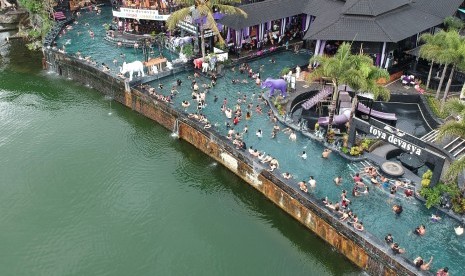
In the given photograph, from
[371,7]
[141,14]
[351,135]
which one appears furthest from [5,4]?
[351,135]

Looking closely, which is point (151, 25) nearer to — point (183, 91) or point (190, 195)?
point (183, 91)

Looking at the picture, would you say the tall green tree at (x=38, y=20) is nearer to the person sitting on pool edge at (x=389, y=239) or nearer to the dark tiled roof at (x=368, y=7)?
the dark tiled roof at (x=368, y=7)

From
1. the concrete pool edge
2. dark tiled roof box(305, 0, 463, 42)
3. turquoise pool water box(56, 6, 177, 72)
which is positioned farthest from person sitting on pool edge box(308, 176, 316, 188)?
turquoise pool water box(56, 6, 177, 72)

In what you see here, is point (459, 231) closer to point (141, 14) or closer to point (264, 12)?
point (264, 12)

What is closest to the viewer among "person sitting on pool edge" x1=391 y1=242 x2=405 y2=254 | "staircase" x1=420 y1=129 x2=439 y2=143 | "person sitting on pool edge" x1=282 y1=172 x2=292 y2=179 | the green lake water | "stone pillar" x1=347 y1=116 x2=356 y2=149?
"person sitting on pool edge" x1=391 y1=242 x2=405 y2=254

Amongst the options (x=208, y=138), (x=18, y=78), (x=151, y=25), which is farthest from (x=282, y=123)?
(x=18, y=78)

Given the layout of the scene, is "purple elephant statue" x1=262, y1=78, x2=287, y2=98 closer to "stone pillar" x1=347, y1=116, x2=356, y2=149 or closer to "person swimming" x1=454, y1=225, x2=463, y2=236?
"stone pillar" x1=347, y1=116, x2=356, y2=149
